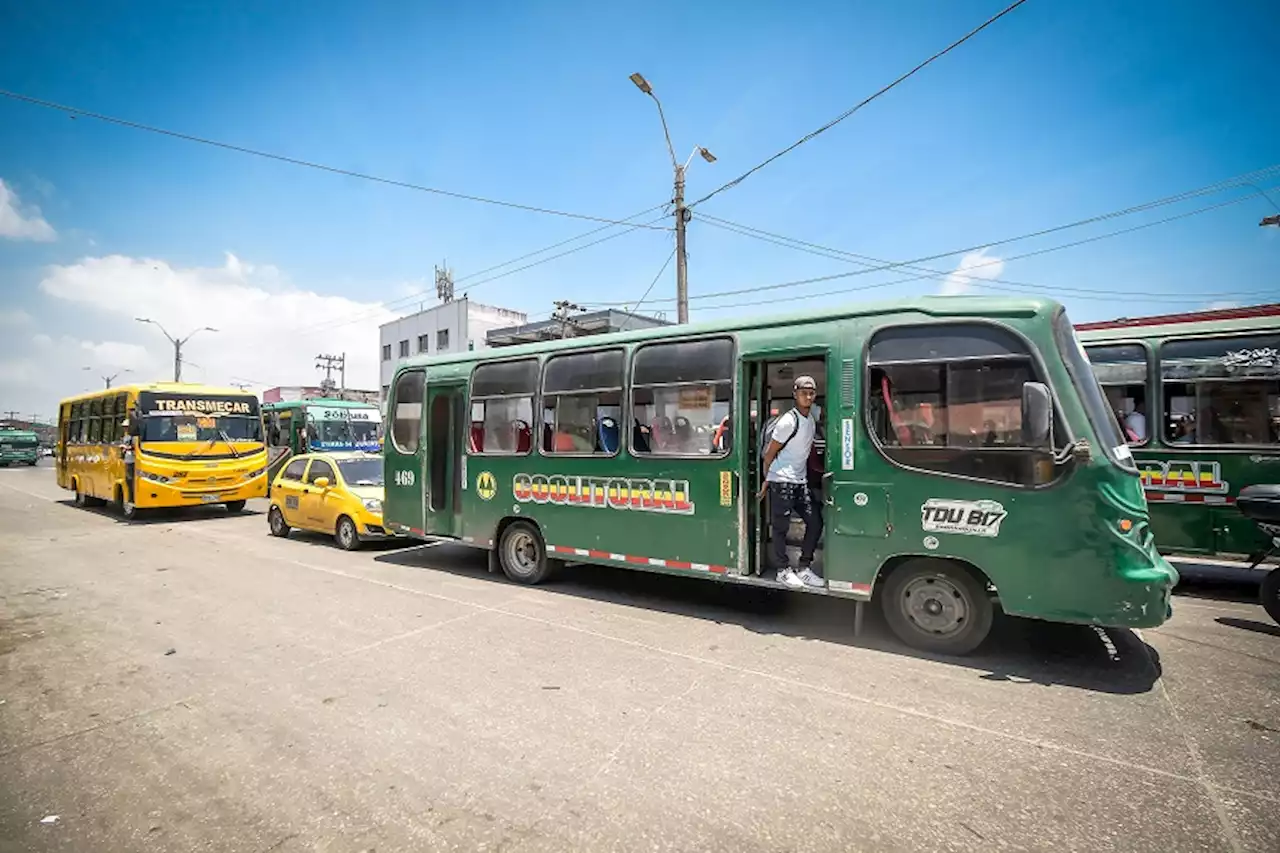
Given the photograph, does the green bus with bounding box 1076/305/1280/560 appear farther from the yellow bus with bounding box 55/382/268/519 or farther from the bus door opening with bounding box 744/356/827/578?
the yellow bus with bounding box 55/382/268/519

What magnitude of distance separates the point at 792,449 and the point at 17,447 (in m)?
58.7

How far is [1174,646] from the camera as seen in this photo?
5277 millimetres

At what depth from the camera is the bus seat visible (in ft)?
22.5

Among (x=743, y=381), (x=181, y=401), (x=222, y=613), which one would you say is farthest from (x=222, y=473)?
(x=743, y=381)

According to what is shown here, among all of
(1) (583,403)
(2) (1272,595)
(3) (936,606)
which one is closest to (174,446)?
(1) (583,403)

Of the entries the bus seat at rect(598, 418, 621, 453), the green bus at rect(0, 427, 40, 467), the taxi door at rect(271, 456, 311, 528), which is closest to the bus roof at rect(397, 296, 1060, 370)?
the bus seat at rect(598, 418, 621, 453)

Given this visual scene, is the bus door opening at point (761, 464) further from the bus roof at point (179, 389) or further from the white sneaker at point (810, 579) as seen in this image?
the bus roof at point (179, 389)

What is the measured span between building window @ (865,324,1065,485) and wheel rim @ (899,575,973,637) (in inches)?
38.2

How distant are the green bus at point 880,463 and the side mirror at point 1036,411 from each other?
1cm

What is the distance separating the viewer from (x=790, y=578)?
18.8 feet

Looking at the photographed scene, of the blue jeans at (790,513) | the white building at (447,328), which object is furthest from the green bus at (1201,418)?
the white building at (447,328)

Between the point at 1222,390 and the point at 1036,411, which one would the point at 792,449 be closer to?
the point at 1036,411

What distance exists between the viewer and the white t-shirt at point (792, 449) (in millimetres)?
5711

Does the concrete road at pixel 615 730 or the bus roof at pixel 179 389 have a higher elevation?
the bus roof at pixel 179 389
